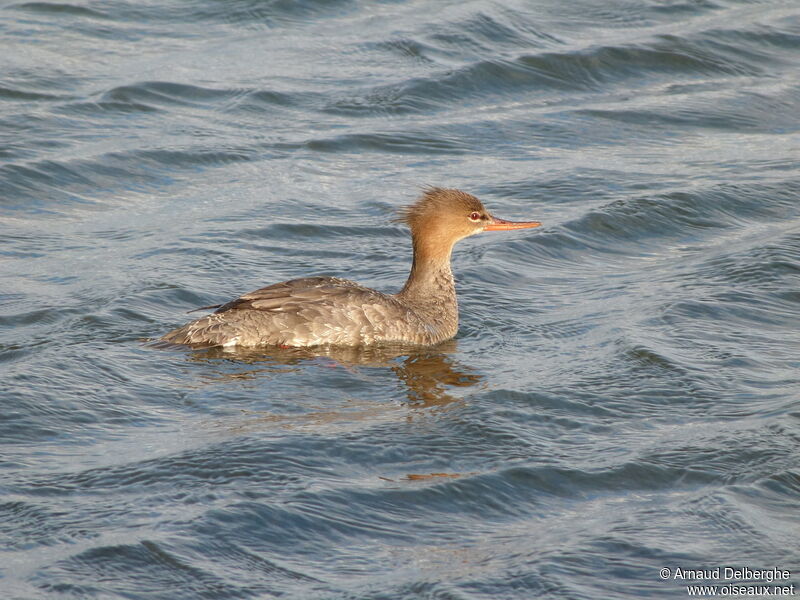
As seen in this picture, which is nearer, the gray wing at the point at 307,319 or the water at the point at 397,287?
the water at the point at 397,287

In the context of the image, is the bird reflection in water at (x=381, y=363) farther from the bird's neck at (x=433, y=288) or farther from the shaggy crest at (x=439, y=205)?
the shaggy crest at (x=439, y=205)

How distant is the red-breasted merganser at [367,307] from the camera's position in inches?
328

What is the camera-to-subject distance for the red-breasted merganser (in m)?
8.33

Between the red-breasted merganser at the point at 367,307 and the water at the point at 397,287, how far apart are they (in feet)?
0.61

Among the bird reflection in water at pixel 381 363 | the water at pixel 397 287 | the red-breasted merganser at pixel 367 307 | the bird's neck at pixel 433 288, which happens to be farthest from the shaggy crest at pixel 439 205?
the bird reflection in water at pixel 381 363

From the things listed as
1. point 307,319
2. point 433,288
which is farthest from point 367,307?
point 433,288

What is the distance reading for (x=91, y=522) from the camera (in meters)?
5.82

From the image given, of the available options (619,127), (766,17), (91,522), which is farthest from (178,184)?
(766,17)

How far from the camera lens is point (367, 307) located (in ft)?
28.6

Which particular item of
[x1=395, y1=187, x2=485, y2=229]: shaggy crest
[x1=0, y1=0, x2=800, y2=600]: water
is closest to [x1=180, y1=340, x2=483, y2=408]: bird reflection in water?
[x1=0, y1=0, x2=800, y2=600]: water

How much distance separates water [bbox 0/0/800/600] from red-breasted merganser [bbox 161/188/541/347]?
0.19 meters

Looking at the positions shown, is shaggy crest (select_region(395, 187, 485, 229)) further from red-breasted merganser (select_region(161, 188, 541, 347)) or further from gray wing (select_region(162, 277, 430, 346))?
gray wing (select_region(162, 277, 430, 346))

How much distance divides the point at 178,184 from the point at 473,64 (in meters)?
5.05

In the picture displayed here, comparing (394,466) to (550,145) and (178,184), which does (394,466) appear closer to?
(178,184)
